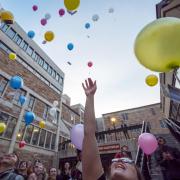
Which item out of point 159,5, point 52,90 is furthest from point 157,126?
point 159,5

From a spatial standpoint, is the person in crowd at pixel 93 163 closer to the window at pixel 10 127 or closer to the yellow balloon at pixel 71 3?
the yellow balloon at pixel 71 3

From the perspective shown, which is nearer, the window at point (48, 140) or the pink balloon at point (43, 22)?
the pink balloon at point (43, 22)

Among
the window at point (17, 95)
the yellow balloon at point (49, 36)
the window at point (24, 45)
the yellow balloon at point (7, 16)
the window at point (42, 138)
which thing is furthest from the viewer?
the window at point (24, 45)

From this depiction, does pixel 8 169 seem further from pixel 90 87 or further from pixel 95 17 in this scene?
pixel 95 17

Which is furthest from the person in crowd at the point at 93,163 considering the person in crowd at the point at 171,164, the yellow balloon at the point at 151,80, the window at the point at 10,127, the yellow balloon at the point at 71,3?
the window at the point at 10,127

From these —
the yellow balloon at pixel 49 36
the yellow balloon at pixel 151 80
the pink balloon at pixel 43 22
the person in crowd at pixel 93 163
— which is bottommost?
the person in crowd at pixel 93 163

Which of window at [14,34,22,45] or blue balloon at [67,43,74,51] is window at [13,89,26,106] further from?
blue balloon at [67,43,74,51]

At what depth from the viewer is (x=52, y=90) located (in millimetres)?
19156

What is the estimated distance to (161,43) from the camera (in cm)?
217

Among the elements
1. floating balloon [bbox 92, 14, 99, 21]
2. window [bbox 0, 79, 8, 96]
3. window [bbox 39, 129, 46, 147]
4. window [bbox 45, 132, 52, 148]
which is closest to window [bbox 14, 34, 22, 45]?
window [bbox 0, 79, 8, 96]

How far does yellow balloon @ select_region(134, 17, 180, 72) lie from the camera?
2139mm

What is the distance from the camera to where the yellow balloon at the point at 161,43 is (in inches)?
84.2

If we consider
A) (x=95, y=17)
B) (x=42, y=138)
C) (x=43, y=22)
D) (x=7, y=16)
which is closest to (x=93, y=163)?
(x=7, y=16)

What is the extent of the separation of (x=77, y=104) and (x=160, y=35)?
1104 inches
